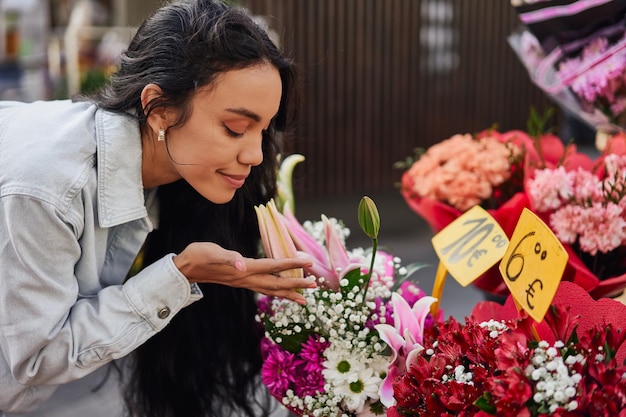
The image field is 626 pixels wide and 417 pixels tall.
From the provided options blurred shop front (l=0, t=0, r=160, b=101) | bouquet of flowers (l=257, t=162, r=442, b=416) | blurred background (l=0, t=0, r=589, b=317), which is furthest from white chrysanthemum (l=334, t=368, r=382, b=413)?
blurred shop front (l=0, t=0, r=160, b=101)

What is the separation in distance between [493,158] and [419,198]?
18 cm

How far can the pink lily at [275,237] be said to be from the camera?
3.35 feet

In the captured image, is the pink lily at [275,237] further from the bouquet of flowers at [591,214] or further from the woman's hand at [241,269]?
the bouquet of flowers at [591,214]

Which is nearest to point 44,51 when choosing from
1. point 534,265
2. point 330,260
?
point 330,260

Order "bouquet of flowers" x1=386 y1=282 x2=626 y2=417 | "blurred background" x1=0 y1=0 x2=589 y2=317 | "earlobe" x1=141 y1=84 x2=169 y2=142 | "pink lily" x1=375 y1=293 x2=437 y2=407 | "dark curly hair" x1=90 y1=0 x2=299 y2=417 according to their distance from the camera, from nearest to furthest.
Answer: "bouquet of flowers" x1=386 y1=282 x2=626 y2=417
"pink lily" x1=375 y1=293 x2=437 y2=407
"earlobe" x1=141 y1=84 x2=169 y2=142
"dark curly hair" x1=90 y1=0 x2=299 y2=417
"blurred background" x1=0 y1=0 x2=589 y2=317

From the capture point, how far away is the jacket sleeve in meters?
0.99

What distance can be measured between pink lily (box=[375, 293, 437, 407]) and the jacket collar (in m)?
0.44

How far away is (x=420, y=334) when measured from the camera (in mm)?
968

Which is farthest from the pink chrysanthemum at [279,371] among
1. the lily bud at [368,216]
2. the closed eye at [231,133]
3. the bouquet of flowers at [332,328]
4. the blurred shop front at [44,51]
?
the blurred shop front at [44,51]

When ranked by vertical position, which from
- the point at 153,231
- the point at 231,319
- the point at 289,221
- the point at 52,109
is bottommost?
the point at 231,319

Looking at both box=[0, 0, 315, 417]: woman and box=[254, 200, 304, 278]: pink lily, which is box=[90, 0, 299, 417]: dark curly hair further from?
box=[254, 200, 304, 278]: pink lily

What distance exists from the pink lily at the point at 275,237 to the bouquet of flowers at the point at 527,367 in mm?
235

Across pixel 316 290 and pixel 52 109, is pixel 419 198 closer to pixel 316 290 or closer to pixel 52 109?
pixel 316 290

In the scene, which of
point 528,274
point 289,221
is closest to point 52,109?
point 289,221
